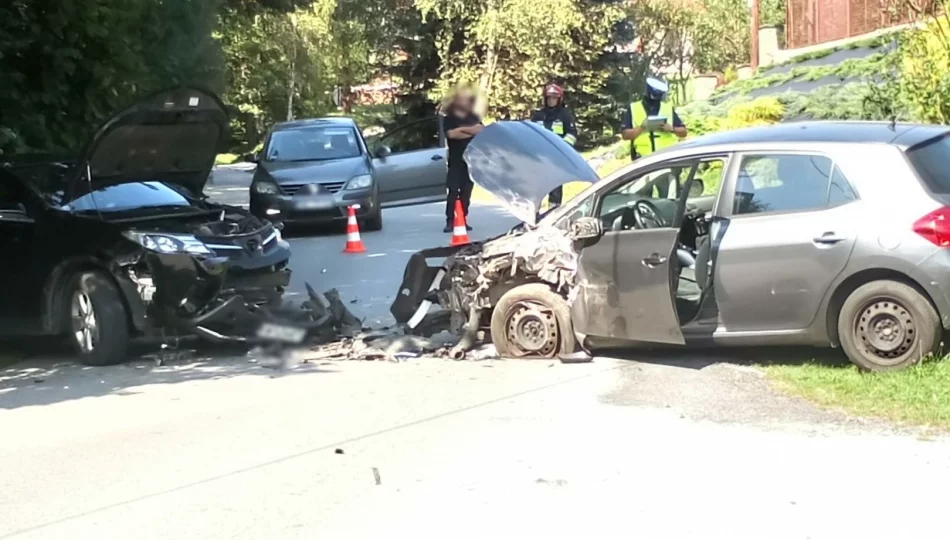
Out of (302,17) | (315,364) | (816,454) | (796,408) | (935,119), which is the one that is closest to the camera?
(816,454)

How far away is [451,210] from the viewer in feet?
54.5

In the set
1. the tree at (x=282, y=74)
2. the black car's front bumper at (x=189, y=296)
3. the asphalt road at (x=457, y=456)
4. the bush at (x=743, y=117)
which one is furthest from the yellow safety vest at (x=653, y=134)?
the tree at (x=282, y=74)

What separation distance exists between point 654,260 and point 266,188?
1009 cm

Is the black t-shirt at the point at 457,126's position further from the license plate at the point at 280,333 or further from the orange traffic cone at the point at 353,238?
the license plate at the point at 280,333

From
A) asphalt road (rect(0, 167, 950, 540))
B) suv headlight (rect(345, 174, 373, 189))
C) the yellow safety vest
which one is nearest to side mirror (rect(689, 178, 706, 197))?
asphalt road (rect(0, 167, 950, 540))

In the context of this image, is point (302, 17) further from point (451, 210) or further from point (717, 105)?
point (451, 210)

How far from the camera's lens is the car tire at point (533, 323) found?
8.88 m

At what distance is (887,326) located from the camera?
7.69 metres

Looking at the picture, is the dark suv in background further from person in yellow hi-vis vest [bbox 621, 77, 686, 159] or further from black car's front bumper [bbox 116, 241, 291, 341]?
black car's front bumper [bbox 116, 241, 291, 341]

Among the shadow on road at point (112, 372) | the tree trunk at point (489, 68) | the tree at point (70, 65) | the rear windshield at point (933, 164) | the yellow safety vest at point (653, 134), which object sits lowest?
the shadow on road at point (112, 372)

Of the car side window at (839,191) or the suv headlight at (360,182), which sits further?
the suv headlight at (360,182)

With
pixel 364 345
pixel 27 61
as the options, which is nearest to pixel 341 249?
pixel 27 61

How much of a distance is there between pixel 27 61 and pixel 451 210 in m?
5.95

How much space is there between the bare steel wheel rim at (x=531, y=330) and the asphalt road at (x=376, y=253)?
201 cm
